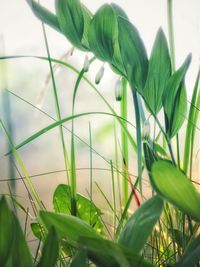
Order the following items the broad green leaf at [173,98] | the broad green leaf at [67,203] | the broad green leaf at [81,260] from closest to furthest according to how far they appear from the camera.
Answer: the broad green leaf at [81,260] < the broad green leaf at [173,98] < the broad green leaf at [67,203]

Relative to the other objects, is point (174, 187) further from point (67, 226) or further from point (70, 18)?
point (70, 18)

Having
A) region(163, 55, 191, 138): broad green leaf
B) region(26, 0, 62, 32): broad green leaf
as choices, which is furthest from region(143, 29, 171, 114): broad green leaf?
region(26, 0, 62, 32): broad green leaf

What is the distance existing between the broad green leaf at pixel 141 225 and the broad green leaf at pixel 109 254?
0.01 meters

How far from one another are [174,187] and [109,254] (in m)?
0.08

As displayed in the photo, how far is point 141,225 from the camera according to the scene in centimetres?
32

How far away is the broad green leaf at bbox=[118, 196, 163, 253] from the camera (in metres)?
0.32

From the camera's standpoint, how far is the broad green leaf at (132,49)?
0.38m

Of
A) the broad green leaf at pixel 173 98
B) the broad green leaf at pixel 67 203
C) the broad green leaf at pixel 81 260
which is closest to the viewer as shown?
the broad green leaf at pixel 81 260

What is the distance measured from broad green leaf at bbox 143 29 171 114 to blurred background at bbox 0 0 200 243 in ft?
1.04

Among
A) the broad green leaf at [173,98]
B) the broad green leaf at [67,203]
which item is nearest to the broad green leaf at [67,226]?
the broad green leaf at [173,98]

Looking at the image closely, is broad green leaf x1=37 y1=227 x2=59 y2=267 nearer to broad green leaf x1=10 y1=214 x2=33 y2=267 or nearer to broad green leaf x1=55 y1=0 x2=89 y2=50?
broad green leaf x1=10 y1=214 x2=33 y2=267

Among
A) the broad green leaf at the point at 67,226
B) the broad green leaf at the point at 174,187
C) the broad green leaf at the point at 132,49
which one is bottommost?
the broad green leaf at the point at 67,226

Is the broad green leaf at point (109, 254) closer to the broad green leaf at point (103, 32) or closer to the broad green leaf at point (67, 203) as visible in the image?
the broad green leaf at point (103, 32)

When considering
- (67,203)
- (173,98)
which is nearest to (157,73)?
(173,98)
